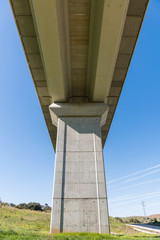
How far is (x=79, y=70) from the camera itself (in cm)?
1024

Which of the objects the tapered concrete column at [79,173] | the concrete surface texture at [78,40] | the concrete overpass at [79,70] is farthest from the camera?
the tapered concrete column at [79,173]

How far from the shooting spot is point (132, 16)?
7320 millimetres

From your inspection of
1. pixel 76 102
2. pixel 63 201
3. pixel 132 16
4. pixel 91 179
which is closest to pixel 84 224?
pixel 63 201

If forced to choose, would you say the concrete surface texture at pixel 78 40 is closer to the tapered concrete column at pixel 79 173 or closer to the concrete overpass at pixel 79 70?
the concrete overpass at pixel 79 70

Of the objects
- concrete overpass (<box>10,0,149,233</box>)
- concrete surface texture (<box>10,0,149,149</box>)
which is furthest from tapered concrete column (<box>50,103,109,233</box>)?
concrete surface texture (<box>10,0,149,149</box>)

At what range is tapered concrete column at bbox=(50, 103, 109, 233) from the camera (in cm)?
749

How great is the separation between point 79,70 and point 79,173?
593 cm

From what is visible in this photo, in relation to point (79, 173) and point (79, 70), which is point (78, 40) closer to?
point (79, 70)

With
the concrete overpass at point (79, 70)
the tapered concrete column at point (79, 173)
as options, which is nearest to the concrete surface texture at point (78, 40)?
the concrete overpass at point (79, 70)

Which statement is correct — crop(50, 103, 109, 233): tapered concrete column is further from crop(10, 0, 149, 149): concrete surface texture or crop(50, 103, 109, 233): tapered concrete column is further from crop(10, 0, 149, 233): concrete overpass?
crop(10, 0, 149, 149): concrete surface texture

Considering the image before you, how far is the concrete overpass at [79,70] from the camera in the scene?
22.8 feet

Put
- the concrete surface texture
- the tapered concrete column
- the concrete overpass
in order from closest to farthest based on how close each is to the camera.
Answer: the concrete surface texture, the concrete overpass, the tapered concrete column

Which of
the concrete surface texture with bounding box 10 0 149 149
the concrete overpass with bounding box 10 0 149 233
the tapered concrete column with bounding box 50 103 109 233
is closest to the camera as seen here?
the concrete surface texture with bounding box 10 0 149 149

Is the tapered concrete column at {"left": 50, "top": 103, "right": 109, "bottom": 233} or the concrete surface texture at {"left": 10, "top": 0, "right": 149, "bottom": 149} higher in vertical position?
the concrete surface texture at {"left": 10, "top": 0, "right": 149, "bottom": 149}
